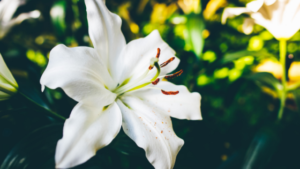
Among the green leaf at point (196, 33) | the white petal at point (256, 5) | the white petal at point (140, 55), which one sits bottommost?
the green leaf at point (196, 33)

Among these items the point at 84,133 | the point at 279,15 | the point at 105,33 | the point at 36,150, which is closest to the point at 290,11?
the point at 279,15

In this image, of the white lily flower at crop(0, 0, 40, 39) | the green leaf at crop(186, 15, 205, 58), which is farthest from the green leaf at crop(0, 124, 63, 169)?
the green leaf at crop(186, 15, 205, 58)

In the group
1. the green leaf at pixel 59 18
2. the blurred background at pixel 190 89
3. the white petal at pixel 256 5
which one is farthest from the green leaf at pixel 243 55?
the green leaf at pixel 59 18

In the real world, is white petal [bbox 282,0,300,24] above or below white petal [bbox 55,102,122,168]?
above

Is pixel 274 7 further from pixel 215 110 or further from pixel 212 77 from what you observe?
pixel 215 110

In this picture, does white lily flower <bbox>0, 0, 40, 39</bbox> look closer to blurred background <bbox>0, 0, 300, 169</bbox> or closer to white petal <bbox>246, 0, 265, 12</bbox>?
blurred background <bbox>0, 0, 300, 169</bbox>

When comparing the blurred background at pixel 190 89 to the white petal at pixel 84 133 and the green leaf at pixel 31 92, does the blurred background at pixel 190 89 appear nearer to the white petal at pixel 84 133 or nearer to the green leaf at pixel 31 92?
the green leaf at pixel 31 92
